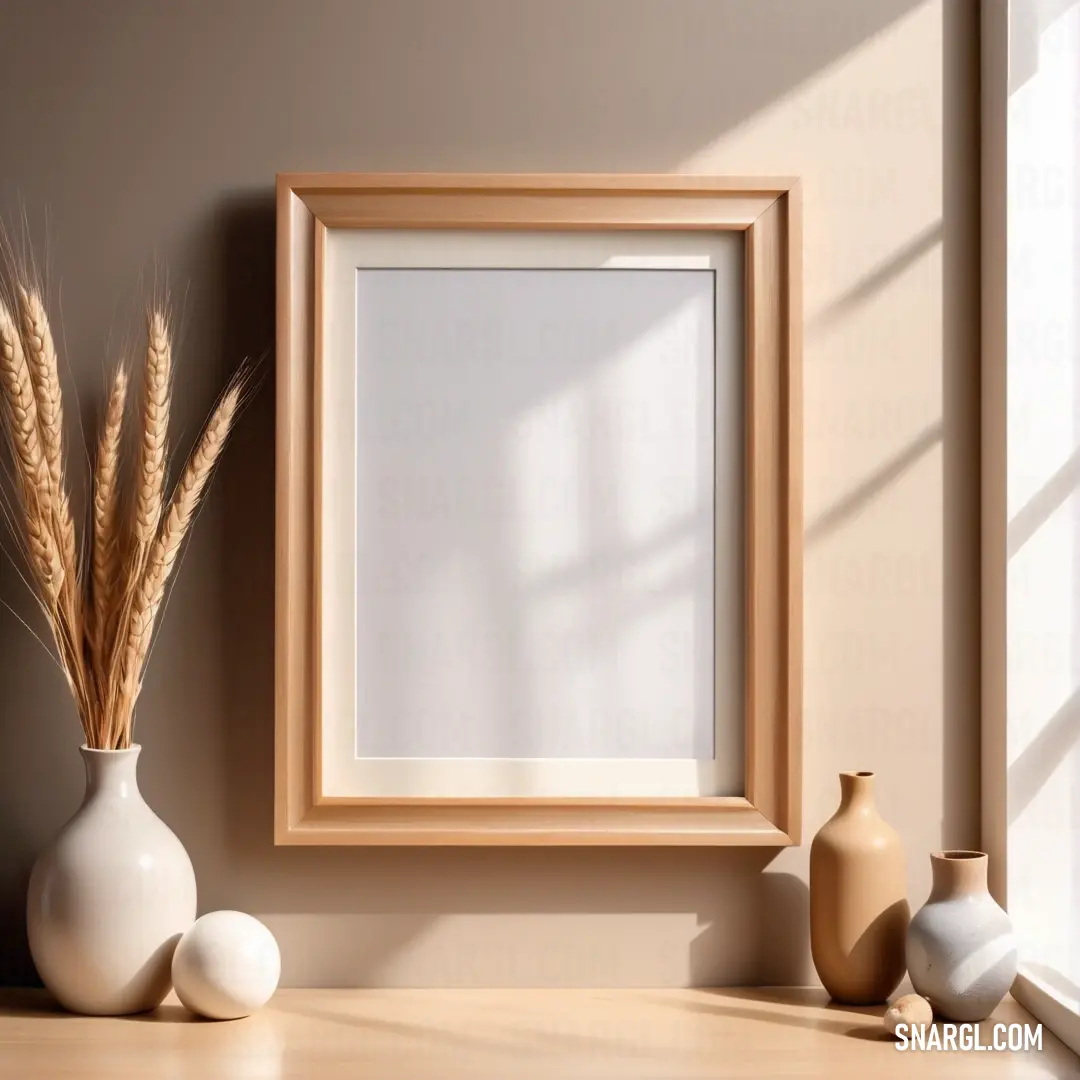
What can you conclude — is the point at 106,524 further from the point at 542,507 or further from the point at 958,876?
the point at 958,876

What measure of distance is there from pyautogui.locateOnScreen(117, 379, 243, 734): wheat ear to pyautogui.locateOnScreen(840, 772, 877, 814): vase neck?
801 mm

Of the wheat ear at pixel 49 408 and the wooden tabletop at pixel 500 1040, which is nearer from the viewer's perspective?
the wooden tabletop at pixel 500 1040

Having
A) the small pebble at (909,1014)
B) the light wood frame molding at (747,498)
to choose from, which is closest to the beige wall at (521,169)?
the light wood frame molding at (747,498)

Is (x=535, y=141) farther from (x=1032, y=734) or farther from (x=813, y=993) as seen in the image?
(x=813, y=993)

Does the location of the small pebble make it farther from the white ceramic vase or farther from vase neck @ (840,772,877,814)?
the white ceramic vase

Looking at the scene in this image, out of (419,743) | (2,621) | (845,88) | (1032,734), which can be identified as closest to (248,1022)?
(419,743)

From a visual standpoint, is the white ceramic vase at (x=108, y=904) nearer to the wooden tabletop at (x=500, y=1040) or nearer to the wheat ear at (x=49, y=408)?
the wooden tabletop at (x=500, y=1040)

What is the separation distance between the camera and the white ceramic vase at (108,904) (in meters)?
1.21

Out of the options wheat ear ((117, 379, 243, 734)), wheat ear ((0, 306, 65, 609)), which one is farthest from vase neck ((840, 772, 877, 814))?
wheat ear ((0, 306, 65, 609))

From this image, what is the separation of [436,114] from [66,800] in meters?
0.94

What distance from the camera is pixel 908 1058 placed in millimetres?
1127

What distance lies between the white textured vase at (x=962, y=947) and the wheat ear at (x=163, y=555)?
2.98 feet

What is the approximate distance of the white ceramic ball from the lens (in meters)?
1.19

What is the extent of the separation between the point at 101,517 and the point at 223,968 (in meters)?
0.51
